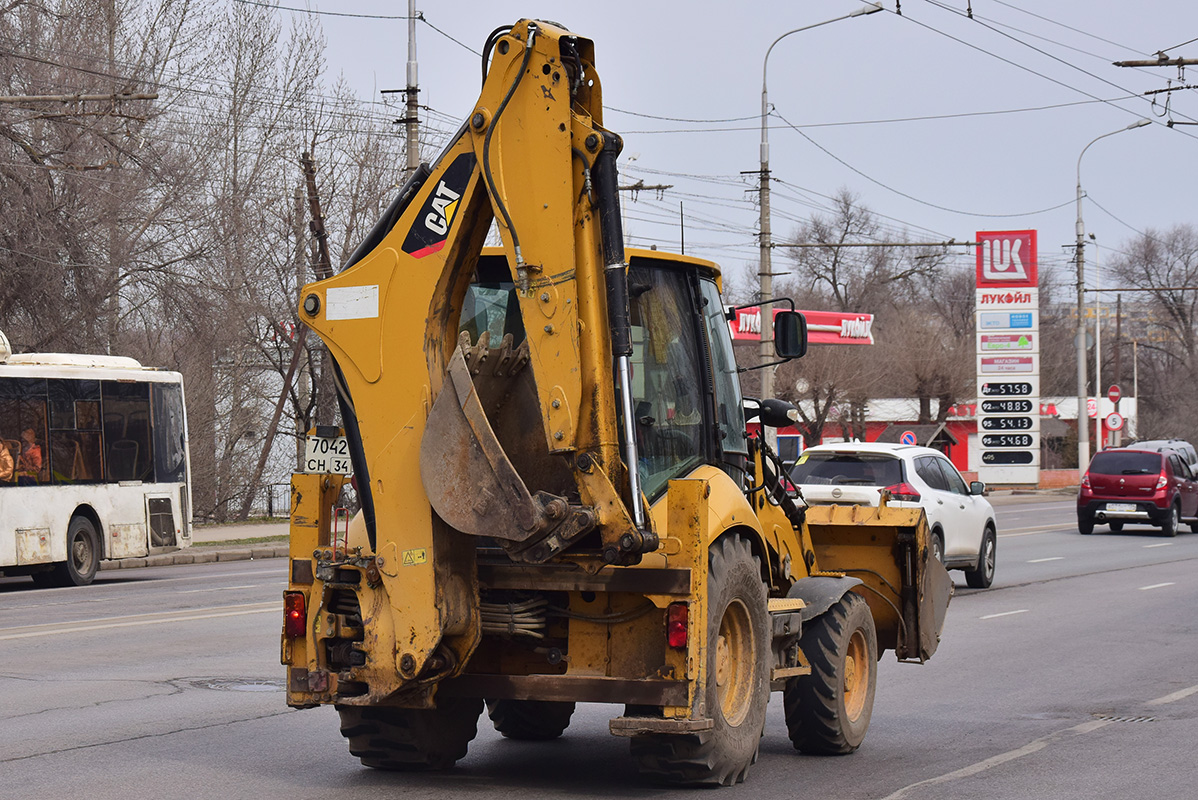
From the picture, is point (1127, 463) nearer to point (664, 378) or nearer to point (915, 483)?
point (915, 483)

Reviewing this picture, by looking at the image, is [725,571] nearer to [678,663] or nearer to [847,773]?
[678,663]

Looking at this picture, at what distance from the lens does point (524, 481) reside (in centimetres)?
675

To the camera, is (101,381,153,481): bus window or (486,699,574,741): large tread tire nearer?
(486,699,574,741): large tread tire

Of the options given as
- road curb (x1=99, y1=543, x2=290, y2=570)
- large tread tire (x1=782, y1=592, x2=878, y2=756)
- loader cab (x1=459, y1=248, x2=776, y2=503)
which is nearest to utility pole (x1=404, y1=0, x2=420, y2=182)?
road curb (x1=99, y1=543, x2=290, y2=570)

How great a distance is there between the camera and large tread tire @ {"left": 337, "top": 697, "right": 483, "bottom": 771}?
746 centimetres

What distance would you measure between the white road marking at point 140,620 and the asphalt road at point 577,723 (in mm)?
39

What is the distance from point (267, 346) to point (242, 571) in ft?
55.5

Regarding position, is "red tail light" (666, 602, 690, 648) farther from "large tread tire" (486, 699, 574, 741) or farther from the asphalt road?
"large tread tire" (486, 699, 574, 741)

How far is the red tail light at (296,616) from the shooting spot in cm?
715

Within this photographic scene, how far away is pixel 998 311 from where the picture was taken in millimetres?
53906

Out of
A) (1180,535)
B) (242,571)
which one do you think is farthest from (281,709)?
(1180,535)

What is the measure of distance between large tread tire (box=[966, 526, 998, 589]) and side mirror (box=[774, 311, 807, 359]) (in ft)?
40.2

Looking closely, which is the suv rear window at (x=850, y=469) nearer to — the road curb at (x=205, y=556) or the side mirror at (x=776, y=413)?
the side mirror at (x=776, y=413)

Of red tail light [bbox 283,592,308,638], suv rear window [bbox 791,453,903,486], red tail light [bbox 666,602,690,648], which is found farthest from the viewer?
suv rear window [bbox 791,453,903,486]
